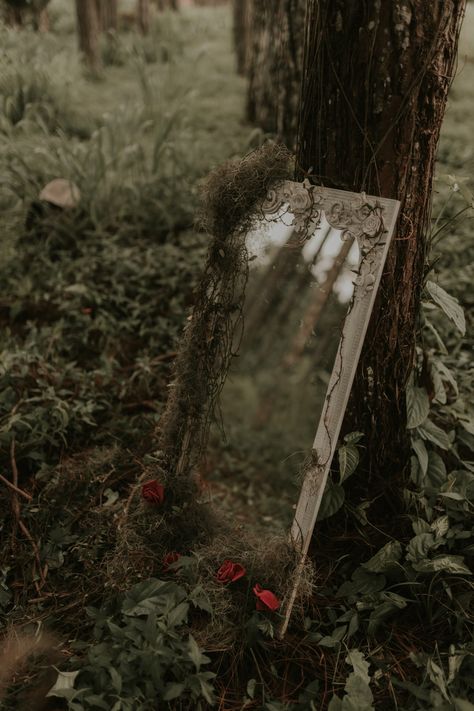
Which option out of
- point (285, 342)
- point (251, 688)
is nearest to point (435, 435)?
point (285, 342)

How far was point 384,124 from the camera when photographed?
1.76 m

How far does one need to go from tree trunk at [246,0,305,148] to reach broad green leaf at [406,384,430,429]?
2401 millimetres

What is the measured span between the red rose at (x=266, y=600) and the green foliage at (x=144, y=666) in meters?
0.25

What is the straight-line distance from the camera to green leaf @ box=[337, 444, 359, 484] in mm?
1915

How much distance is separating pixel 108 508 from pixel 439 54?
202 centimetres

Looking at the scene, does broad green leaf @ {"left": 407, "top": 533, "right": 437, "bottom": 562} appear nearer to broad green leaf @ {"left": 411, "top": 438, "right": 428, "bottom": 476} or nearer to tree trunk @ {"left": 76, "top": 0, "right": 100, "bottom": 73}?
broad green leaf @ {"left": 411, "top": 438, "right": 428, "bottom": 476}

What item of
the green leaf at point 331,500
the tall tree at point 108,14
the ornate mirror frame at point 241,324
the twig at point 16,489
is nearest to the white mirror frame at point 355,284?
the ornate mirror frame at point 241,324

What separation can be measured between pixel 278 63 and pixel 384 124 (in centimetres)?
265

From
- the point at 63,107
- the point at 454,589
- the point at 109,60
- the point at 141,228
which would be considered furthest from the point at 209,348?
the point at 109,60

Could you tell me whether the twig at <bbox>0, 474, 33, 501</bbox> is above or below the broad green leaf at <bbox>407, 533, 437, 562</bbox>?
below

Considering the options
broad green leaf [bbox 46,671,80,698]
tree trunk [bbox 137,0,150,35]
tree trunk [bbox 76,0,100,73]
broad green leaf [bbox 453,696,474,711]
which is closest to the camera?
broad green leaf [bbox 453,696,474,711]

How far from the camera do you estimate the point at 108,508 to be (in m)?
2.22

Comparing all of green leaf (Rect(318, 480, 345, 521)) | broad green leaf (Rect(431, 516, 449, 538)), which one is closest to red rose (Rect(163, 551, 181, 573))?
green leaf (Rect(318, 480, 345, 521))

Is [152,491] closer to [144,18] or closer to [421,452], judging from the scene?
[421,452]
